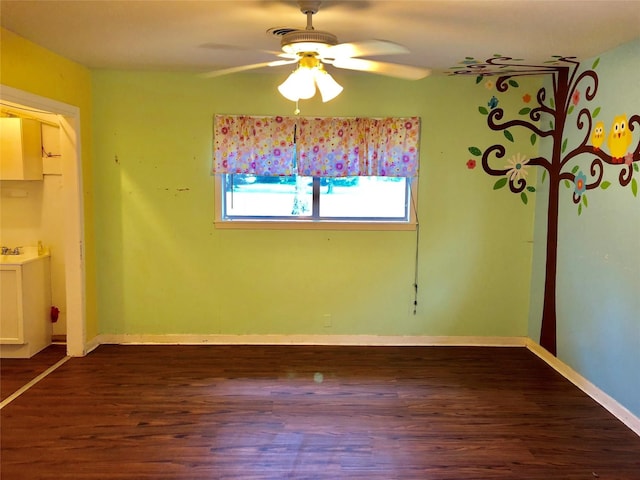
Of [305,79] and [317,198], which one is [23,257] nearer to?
[317,198]

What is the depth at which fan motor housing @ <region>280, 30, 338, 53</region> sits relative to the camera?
2.17 m

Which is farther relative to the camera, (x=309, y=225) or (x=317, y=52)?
(x=309, y=225)

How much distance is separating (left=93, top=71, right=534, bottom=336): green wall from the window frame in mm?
58

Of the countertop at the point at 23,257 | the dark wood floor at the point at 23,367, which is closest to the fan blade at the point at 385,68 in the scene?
the countertop at the point at 23,257

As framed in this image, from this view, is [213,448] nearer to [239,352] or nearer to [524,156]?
[239,352]

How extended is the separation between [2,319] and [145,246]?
117 centimetres

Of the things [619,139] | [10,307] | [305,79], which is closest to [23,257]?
[10,307]

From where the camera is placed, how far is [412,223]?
4.13 m

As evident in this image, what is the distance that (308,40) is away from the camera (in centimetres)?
217

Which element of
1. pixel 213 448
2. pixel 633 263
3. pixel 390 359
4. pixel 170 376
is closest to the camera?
pixel 213 448

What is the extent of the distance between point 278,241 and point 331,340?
38.8 inches

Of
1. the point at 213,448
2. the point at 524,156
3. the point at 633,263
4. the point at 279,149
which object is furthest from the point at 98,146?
the point at 633,263

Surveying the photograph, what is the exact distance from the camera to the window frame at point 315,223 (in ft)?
13.4

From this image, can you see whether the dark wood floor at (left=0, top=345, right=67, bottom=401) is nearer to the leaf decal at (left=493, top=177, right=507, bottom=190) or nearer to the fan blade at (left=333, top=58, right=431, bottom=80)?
the fan blade at (left=333, top=58, right=431, bottom=80)
